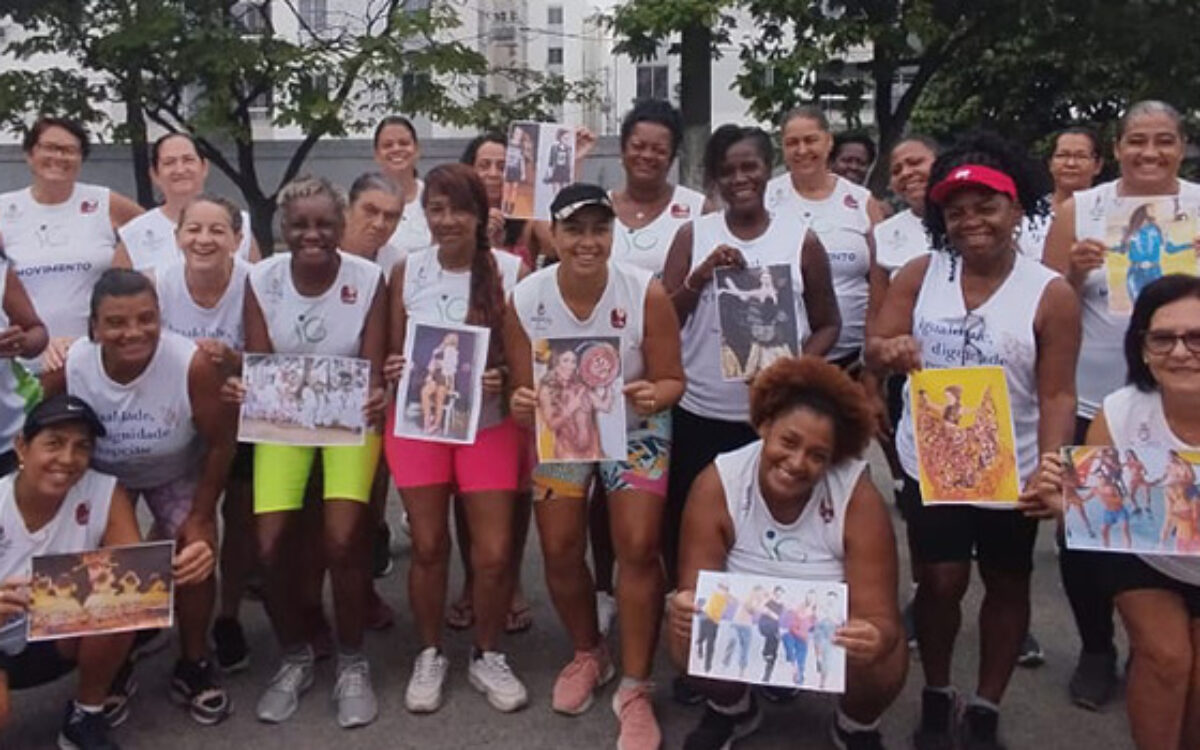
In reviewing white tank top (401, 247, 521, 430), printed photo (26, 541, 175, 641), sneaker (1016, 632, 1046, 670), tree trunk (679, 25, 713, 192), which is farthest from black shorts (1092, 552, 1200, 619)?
tree trunk (679, 25, 713, 192)

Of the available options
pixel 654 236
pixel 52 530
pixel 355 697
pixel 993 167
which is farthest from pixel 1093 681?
pixel 52 530

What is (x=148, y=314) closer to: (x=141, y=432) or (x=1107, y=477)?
(x=141, y=432)

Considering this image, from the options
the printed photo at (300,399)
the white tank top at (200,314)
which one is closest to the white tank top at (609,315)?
the printed photo at (300,399)

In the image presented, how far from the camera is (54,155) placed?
510 cm

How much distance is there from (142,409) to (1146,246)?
3509 mm

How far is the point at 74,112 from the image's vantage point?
1386cm

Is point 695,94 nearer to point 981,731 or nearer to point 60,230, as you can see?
point 60,230

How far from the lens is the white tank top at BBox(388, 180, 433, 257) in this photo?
17.2 ft


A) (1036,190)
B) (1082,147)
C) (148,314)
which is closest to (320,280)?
(148,314)

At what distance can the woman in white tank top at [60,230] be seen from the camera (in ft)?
16.4

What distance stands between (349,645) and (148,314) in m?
1.36

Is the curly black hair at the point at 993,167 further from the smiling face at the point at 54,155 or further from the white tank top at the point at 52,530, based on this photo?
the smiling face at the point at 54,155

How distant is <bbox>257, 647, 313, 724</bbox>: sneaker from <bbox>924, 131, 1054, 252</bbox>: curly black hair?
2675 millimetres

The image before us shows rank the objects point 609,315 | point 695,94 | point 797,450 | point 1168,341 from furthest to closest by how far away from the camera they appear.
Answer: point 695,94
point 609,315
point 797,450
point 1168,341
